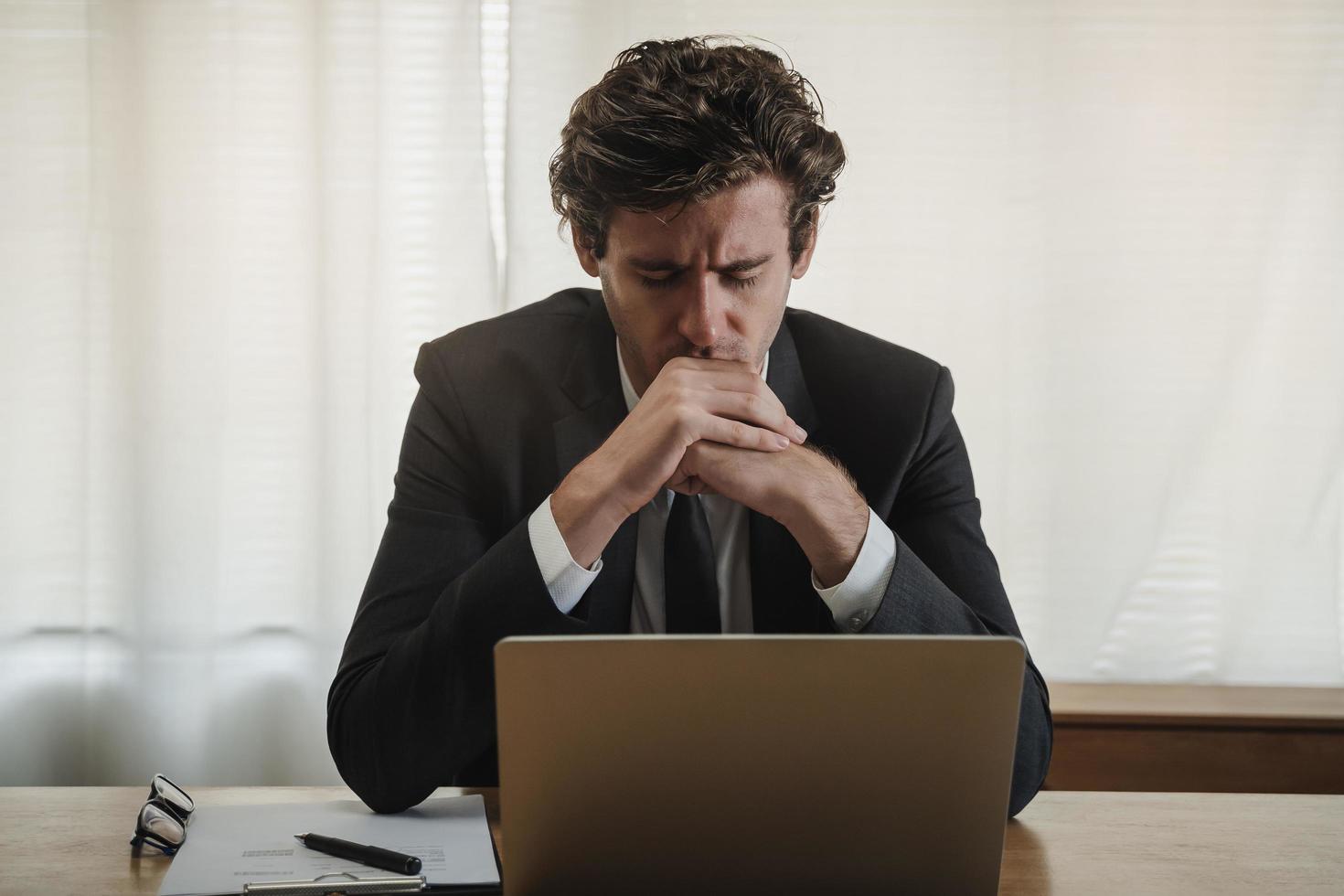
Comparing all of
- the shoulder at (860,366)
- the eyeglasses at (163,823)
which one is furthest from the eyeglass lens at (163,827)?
the shoulder at (860,366)

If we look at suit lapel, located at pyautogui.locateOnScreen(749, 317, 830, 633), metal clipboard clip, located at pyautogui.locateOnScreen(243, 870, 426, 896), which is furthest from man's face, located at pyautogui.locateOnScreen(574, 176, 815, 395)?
metal clipboard clip, located at pyautogui.locateOnScreen(243, 870, 426, 896)

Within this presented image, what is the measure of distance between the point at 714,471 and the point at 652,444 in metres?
0.08

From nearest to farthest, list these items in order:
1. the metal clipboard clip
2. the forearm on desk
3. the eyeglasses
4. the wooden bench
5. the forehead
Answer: the metal clipboard clip
the eyeglasses
the forearm on desk
the forehead
the wooden bench

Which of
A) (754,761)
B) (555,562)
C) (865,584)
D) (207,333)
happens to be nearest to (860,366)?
(865,584)

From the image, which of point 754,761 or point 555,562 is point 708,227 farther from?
point 754,761

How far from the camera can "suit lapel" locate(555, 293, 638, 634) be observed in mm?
1376

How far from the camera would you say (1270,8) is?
7.91 ft

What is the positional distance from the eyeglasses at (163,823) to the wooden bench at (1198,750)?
162 cm

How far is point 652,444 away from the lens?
1.18 m

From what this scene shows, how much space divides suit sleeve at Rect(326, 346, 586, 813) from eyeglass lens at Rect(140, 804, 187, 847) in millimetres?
179

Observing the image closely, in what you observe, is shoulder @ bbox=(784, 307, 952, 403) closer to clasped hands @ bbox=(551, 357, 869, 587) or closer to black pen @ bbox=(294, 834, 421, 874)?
clasped hands @ bbox=(551, 357, 869, 587)

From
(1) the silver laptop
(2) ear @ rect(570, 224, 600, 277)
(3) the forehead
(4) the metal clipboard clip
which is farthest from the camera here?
(2) ear @ rect(570, 224, 600, 277)

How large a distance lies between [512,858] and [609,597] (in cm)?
59

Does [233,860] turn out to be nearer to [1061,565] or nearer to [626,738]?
[626,738]
